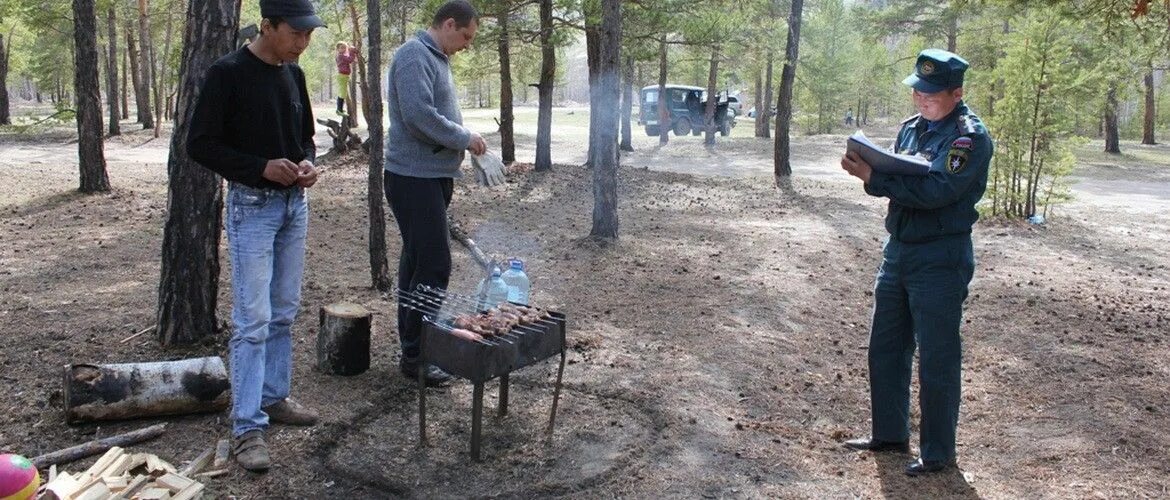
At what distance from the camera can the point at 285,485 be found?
12.0 feet

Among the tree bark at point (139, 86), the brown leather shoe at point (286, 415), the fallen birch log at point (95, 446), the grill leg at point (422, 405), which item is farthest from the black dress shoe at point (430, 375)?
the tree bark at point (139, 86)

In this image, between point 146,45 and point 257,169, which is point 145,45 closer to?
point 146,45

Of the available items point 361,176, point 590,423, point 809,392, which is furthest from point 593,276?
point 361,176

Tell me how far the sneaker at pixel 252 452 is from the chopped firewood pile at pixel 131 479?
0.26ft

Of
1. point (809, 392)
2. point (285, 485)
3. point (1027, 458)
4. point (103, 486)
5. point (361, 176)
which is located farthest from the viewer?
point (361, 176)

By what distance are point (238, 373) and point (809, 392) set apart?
3383 mm

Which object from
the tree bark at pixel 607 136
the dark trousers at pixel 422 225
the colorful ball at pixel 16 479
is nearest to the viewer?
the colorful ball at pixel 16 479

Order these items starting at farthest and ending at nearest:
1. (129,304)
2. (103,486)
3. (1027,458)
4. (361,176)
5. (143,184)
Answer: (361,176) < (143,184) < (129,304) < (1027,458) < (103,486)

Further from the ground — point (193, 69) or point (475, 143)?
point (193, 69)

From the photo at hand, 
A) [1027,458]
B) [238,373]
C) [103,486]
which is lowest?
[1027,458]

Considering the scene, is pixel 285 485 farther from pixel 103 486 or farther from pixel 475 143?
pixel 475 143

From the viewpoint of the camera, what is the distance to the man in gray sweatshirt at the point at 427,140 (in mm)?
4508

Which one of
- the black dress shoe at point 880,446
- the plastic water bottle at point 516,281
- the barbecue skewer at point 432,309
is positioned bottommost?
the black dress shoe at point 880,446

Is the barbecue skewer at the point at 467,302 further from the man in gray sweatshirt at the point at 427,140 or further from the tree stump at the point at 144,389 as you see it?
the tree stump at the point at 144,389
